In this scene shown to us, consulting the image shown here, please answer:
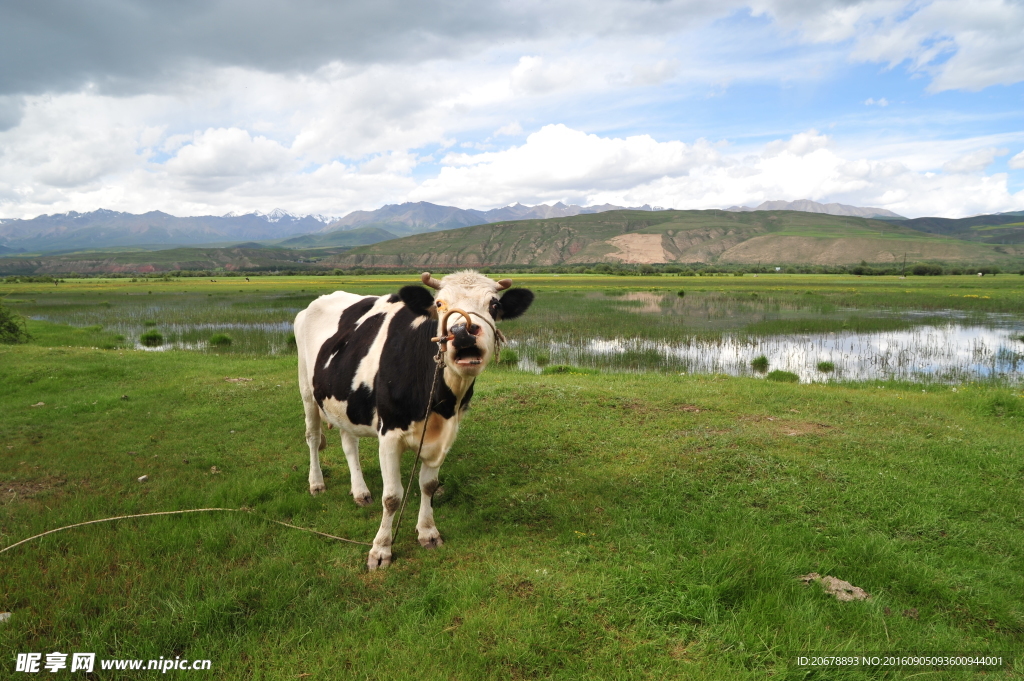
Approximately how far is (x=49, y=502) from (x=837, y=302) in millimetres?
48448

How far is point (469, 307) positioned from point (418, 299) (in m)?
0.75

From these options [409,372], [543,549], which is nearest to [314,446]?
[409,372]

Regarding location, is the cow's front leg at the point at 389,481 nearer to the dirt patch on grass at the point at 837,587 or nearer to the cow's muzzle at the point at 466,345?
the cow's muzzle at the point at 466,345

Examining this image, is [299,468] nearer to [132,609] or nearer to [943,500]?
[132,609]

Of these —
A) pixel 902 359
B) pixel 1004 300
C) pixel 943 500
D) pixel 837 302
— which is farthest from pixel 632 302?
pixel 943 500

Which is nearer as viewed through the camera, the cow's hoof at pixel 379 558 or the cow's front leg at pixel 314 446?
the cow's hoof at pixel 379 558

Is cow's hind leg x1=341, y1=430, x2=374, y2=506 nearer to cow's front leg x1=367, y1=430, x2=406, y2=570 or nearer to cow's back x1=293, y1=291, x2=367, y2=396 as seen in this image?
cow's back x1=293, y1=291, x2=367, y2=396

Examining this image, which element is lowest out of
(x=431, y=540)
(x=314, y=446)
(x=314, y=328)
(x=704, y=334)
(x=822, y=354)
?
(x=822, y=354)

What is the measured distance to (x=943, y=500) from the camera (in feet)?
19.1

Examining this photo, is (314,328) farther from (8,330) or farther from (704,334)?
(704,334)

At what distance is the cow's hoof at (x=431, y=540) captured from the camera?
5.29 meters

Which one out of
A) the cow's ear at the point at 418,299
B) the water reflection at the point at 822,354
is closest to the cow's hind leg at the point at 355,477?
the cow's ear at the point at 418,299

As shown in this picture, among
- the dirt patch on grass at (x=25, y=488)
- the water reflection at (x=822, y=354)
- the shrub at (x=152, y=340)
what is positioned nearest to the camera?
the dirt patch on grass at (x=25, y=488)

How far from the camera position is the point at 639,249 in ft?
597
